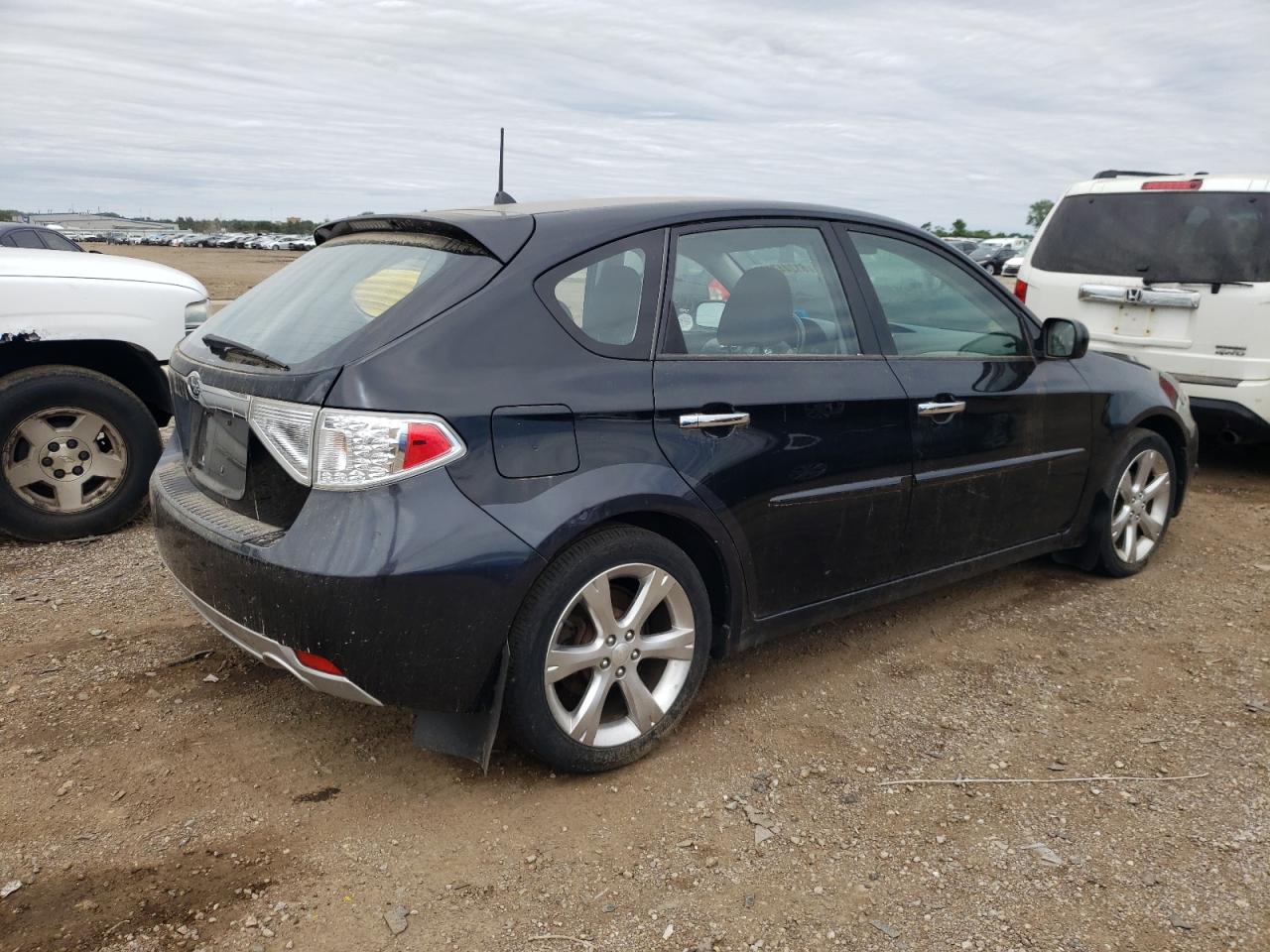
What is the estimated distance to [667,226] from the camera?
124 inches

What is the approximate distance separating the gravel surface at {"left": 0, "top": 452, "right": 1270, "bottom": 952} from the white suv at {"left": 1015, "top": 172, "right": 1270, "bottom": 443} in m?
2.63

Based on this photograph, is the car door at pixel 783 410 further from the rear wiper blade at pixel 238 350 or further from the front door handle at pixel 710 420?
the rear wiper blade at pixel 238 350

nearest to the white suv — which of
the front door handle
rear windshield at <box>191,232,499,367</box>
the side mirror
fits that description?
the side mirror

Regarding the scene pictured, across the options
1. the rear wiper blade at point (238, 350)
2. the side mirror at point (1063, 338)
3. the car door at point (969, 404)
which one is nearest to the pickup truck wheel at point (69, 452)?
Answer: the rear wiper blade at point (238, 350)

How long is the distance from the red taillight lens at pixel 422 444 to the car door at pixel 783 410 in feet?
2.22

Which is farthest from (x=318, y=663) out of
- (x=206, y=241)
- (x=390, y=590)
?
(x=206, y=241)

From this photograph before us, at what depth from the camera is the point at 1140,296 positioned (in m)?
6.36

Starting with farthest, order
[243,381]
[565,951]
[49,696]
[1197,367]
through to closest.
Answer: [1197,367] → [49,696] → [243,381] → [565,951]

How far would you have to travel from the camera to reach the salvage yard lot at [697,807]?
2.41m

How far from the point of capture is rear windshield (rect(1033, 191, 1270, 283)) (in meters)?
6.08

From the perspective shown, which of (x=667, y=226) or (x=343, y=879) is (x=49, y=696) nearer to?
(x=343, y=879)

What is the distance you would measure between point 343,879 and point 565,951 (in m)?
0.62

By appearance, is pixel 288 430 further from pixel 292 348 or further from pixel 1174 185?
pixel 1174 185

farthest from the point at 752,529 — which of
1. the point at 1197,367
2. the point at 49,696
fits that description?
the point at 1197,367
